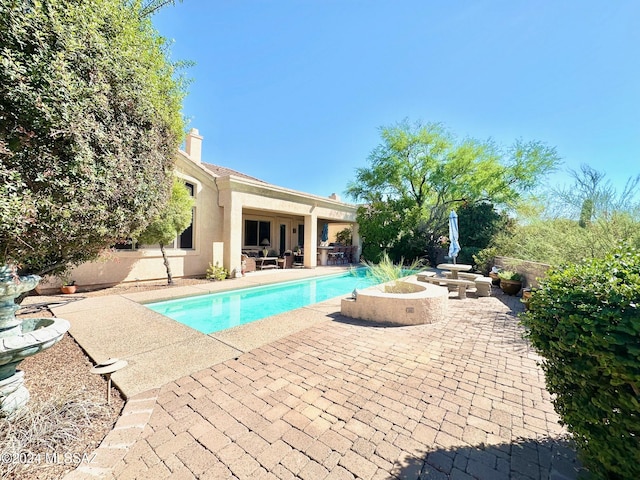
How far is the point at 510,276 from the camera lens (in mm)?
9266

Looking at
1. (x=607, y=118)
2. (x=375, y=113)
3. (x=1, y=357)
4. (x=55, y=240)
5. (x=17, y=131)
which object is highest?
(x=375, y=113)

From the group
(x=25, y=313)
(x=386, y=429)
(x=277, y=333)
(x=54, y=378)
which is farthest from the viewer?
(x=25, y=313)

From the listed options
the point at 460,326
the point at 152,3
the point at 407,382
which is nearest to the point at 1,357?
the point at 407,382

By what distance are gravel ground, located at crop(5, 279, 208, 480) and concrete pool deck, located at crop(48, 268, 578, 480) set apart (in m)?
0.16

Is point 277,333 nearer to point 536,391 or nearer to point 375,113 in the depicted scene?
point 536,391

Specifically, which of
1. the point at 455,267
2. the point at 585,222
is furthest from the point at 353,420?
the point at 585,222

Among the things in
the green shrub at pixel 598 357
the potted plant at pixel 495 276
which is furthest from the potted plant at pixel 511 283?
the green shrub at pixel 598 357

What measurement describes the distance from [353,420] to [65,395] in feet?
10.6

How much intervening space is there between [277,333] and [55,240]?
3.61 meters

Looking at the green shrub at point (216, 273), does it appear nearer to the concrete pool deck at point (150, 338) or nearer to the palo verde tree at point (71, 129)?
the concrete pool deck at point (150, 338)

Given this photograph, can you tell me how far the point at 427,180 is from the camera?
750 inches

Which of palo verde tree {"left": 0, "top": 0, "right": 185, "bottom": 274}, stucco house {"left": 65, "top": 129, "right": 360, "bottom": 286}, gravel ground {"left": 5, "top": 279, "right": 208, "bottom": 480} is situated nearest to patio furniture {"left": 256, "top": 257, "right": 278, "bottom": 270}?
stucco house {"left": 65, "top": 129, "right": 360, "bottom": 286}

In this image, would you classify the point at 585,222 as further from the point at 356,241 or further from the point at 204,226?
the point at 204,226

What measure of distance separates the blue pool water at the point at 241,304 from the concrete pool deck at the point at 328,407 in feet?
7.44
